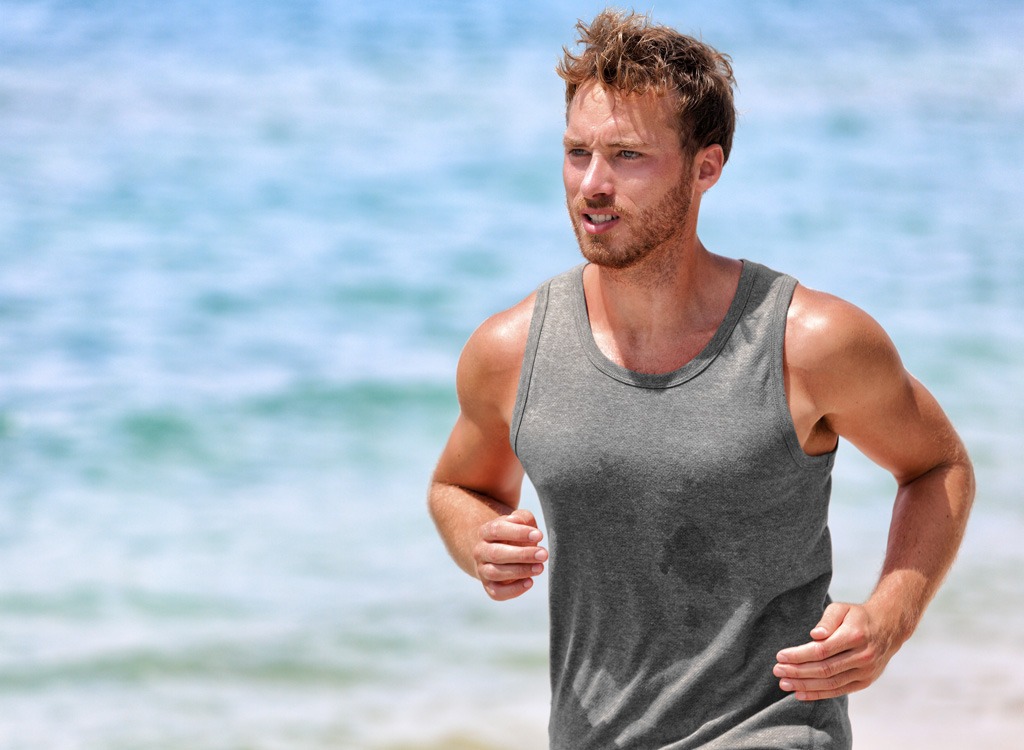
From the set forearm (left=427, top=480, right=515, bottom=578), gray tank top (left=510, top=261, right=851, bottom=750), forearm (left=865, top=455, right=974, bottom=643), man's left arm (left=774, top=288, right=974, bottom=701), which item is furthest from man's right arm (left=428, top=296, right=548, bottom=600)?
forearm (left=865, top=455, right=974, bottom=643)

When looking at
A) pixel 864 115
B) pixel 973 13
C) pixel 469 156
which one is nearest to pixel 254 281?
pixel 469 156

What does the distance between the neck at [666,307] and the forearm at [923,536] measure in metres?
0.51

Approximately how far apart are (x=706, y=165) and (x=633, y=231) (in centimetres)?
24

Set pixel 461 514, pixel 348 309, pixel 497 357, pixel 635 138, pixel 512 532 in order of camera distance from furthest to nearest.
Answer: pixel 348 309
pixel 461 514
pixel 497 357
pixel 635 138
pixel 512 532

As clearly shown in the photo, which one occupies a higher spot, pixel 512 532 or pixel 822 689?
pixel 512 532

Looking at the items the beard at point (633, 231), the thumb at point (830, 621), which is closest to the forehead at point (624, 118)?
the beard at point (633, 231)

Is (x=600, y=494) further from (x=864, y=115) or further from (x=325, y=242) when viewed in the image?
(x=864, y=115)

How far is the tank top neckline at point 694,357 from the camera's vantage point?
2.80 meters

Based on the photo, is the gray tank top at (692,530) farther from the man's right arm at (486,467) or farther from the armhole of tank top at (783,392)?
the man's right arm at (486,467)

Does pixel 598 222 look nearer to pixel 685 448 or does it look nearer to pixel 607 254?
pixel 607 254

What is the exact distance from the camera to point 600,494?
2.81m

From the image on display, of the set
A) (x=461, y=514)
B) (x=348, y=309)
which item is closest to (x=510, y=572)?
(x=461, y=514)

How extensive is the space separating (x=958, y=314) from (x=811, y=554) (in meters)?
8.22

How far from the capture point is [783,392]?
107 inches
